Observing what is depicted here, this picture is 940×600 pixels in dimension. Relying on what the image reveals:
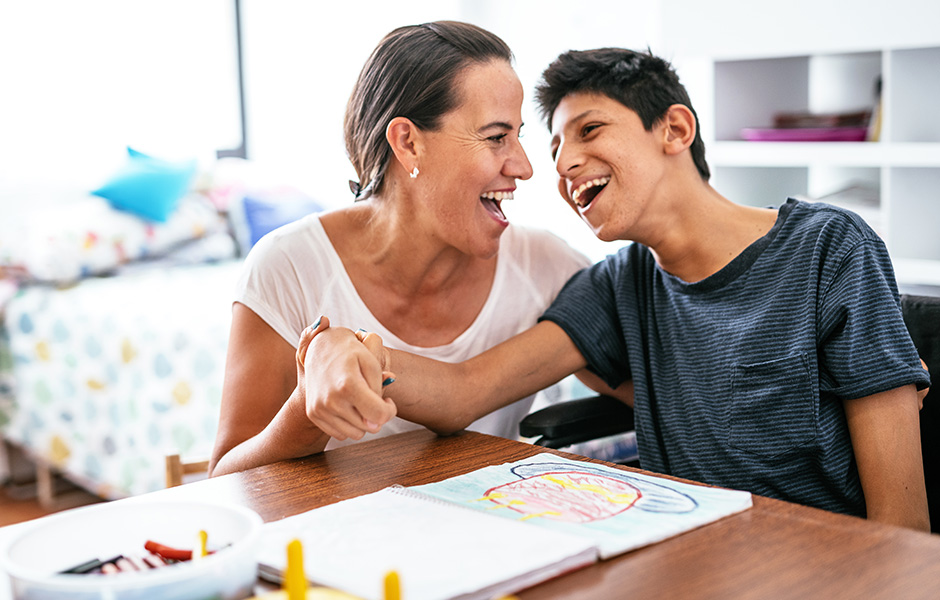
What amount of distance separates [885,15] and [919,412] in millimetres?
1482

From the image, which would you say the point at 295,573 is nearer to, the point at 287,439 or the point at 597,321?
the point at 287,439

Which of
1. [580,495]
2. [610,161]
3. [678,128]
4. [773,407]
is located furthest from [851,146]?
[580,495]

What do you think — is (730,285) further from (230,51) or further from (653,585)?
(230,51)

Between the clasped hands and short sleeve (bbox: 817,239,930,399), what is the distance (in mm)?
596

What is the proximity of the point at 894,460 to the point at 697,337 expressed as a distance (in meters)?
0.33

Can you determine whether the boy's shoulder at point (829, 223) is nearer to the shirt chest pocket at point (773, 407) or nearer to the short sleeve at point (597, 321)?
the shirt chest pocket at point (773, 407)

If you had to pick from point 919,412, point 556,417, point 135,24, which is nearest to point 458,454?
point 556,417

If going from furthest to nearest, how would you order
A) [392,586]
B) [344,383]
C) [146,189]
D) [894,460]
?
[146,189], [894,460], [344,383], [392,586]

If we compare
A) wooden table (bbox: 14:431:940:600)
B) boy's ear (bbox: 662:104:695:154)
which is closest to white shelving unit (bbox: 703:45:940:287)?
boy's ear (bbox: 662:104:695:154)

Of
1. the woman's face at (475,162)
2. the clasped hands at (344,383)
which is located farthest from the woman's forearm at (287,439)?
the woman's face at (475,162)

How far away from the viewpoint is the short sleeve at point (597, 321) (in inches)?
61.0

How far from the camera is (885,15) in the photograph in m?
2.47

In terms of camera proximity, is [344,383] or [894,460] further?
[894,460]

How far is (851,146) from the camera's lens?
8.62ft
